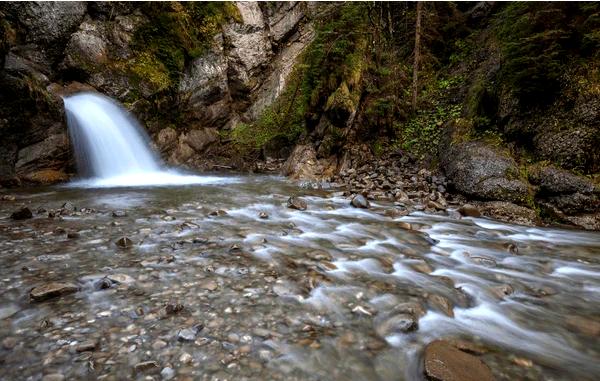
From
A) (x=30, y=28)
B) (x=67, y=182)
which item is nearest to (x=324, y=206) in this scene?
(x=67, y=182)

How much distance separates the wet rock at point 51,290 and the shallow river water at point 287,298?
0.08 meters

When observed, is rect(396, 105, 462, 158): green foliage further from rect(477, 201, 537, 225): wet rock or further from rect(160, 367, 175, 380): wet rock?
rect(160, 367, 175, 380): wet rock

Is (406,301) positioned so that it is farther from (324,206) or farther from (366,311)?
(324,206)

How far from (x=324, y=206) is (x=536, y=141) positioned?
533cm

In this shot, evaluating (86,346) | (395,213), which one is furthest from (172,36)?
(86,346)

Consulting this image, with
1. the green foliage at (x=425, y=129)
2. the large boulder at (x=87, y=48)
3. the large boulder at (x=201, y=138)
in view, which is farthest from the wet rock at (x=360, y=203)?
the large boulder at (x=87, y=48)

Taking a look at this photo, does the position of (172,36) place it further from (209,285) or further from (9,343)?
(9,343)

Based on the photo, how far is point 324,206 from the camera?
8.81m

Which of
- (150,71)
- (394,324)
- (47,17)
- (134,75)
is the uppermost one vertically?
(47,17)

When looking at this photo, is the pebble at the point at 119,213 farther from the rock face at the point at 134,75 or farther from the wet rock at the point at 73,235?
the rock face at the point at 134,75

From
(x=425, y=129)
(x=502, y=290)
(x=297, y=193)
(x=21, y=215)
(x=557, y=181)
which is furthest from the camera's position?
(x=425, y=129)

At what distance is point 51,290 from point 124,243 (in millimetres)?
1624

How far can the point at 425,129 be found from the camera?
40.6ft

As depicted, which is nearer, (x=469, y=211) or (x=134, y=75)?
(x=469, y=211)
